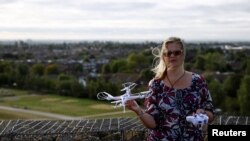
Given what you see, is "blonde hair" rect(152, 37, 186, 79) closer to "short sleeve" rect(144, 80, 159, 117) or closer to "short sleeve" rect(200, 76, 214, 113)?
"short sleeve" rect(144, 80, 159, 117)

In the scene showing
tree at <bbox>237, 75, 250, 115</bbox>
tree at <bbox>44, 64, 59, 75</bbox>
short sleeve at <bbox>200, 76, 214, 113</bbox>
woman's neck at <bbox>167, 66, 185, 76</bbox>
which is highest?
woman's neck at <bbox>167, 66, 185, 76</bbox>

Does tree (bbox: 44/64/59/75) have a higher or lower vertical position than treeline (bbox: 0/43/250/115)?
lower

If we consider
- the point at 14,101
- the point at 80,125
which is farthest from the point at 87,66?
the point at 80,125

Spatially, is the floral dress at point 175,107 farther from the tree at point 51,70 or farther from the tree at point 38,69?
the tree at point 38,69

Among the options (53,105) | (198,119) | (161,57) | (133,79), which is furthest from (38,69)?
(198,119)

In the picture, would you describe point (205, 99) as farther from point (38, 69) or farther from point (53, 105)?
point (38, 69)

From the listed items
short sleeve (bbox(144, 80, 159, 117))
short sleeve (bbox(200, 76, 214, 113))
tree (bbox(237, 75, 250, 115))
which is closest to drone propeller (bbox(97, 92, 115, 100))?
short sleeve (bbox(144, 80, 159, 117))
